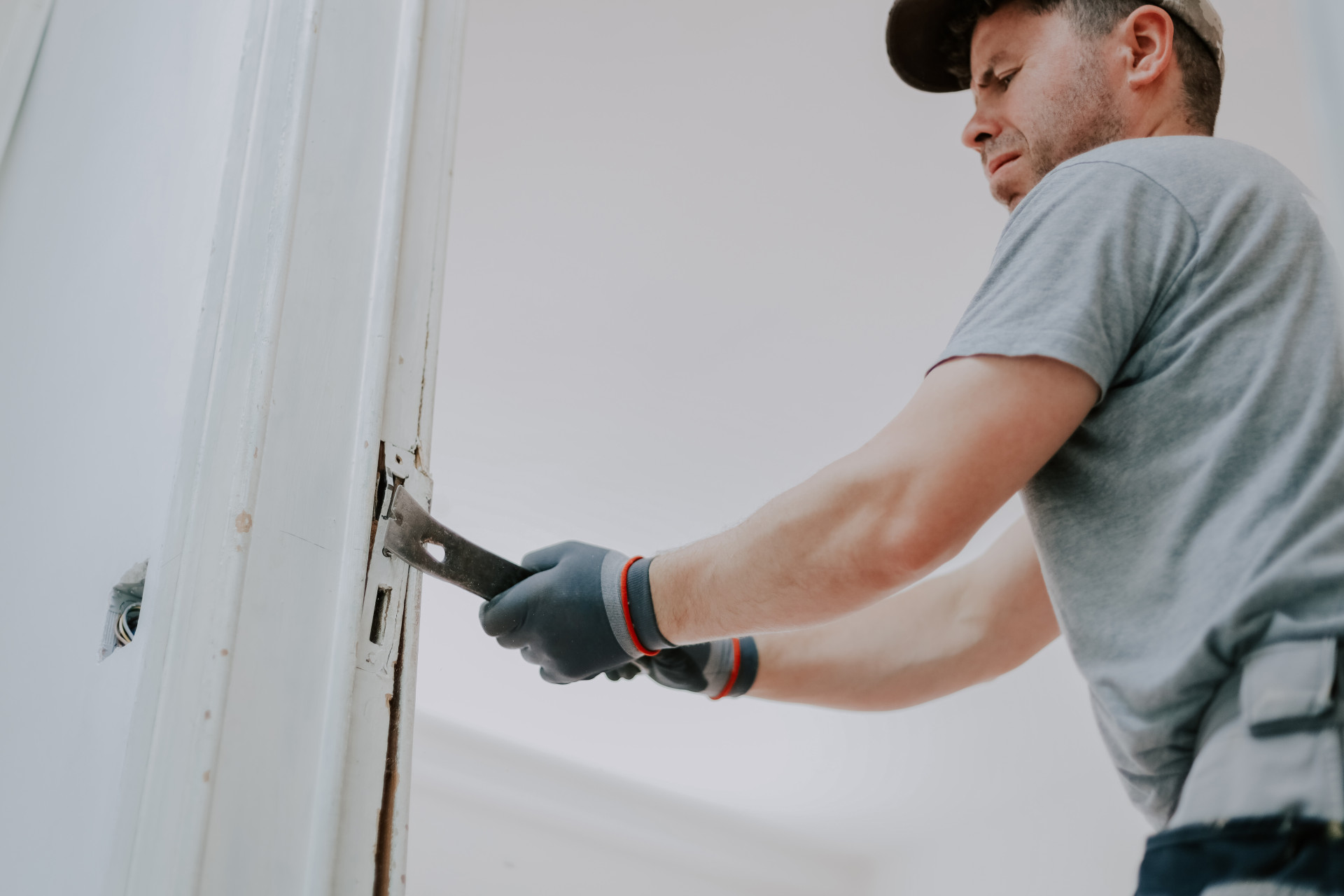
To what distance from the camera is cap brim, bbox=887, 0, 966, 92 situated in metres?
1.24

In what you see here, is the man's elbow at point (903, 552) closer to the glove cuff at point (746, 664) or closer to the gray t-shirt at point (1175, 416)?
the gray t-shirt at point (1175, 416)

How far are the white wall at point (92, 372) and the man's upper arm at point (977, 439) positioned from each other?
1.57 feet

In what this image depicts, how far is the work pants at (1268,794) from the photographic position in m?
0.55

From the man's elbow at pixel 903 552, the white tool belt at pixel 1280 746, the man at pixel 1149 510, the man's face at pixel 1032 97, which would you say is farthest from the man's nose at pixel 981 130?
the white tool belt at pixel 1280 746

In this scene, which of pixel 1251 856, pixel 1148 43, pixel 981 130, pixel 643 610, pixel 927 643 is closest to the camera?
pixel 1251 856

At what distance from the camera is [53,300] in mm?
850

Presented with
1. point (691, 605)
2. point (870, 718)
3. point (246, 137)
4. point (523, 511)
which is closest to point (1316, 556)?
point (691, 605)

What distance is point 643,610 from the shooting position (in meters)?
0.88

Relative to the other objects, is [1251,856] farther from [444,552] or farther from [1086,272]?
[444,552]

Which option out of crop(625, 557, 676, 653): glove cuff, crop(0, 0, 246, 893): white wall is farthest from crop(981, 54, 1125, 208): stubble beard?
crop(0, 0, 246, 893): white wall

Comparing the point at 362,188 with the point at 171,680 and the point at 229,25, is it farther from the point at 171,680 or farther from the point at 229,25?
the point at 171,680

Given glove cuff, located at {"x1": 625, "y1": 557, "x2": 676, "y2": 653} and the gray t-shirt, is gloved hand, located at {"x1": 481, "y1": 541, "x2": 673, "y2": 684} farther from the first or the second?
the gray t-shirt

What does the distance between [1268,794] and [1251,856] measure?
4 cm

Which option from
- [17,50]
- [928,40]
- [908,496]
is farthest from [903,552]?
[17,50]
